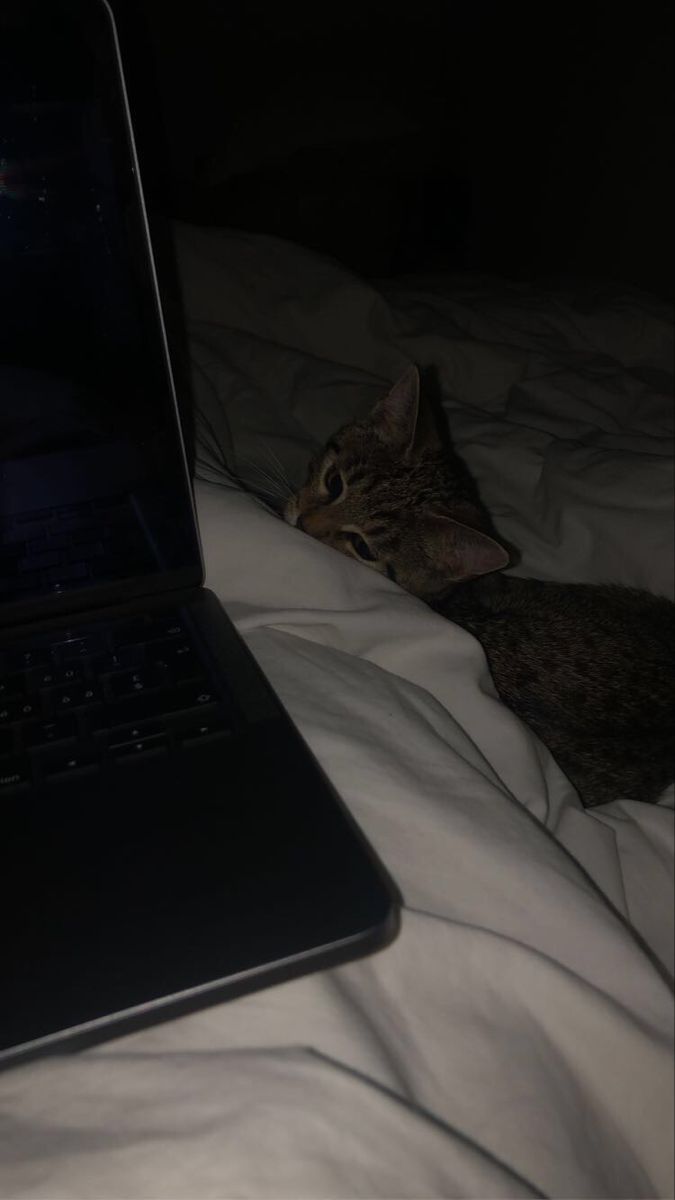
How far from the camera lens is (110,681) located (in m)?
0.65

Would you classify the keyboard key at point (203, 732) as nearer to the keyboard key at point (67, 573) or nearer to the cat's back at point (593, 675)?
the keyboard key at point (67, 573)

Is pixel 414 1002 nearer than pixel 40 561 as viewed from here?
Yes

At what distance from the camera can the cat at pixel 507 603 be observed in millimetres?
972

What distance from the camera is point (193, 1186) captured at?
0.40 meters

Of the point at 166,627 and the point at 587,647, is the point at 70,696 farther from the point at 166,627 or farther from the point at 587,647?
the point at 587,647

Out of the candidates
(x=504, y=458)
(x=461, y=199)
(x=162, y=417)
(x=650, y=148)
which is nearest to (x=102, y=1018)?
(x=162, y=417)

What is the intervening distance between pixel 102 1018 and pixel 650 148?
8.02 feet

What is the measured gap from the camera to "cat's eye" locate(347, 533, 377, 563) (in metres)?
1.34

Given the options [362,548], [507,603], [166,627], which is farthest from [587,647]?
[166,627]

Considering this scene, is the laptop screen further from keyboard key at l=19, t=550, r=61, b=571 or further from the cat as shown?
the cat

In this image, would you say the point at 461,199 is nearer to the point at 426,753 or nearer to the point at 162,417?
the point at 162,417

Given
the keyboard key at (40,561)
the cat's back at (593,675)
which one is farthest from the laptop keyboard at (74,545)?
the cat's back at (593,675)

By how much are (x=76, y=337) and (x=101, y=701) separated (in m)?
0.31

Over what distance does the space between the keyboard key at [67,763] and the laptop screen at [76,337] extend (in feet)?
0.61
